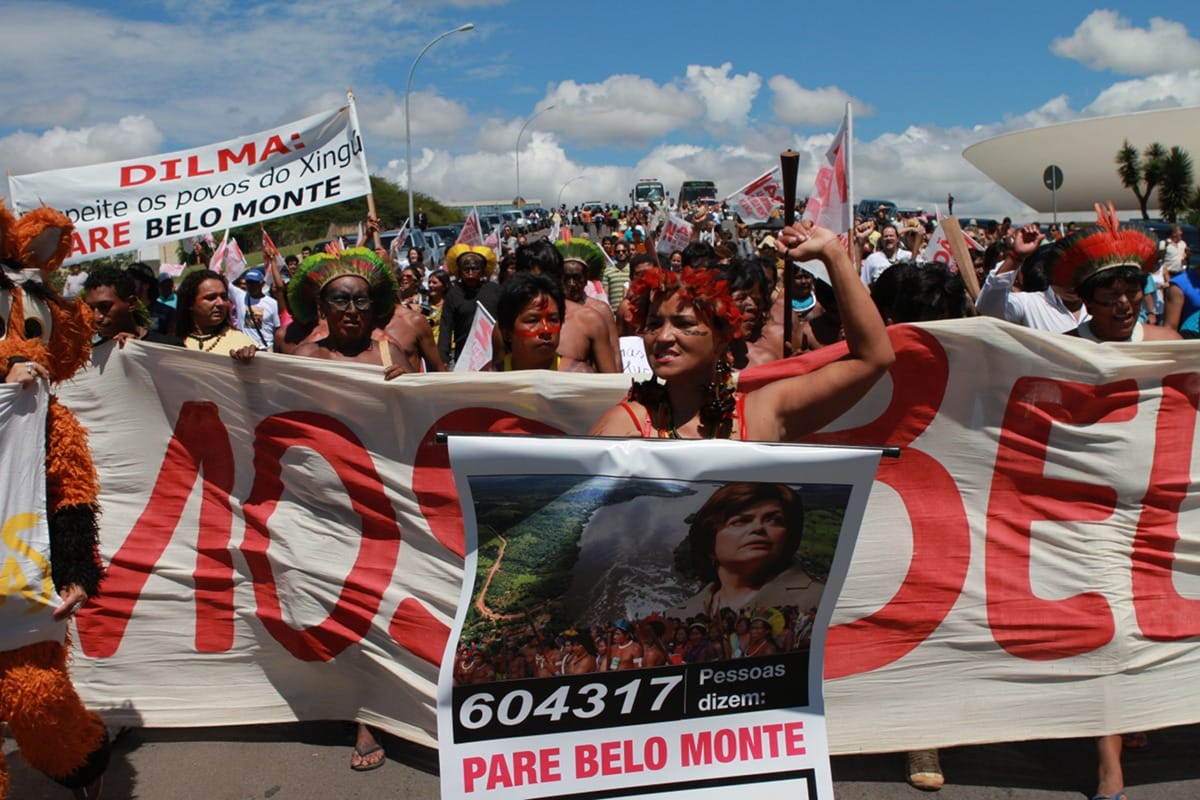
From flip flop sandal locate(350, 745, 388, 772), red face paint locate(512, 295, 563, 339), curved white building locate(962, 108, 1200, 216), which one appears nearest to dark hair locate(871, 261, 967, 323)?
red face paint locate(512, 295, 563, 339)

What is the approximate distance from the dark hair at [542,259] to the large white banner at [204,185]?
1.28m

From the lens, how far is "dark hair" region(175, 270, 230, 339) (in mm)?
5084

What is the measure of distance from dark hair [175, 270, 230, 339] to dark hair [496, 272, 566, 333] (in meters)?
1.54

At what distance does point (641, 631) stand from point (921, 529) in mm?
1851

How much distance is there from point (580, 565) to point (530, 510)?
0.17 m

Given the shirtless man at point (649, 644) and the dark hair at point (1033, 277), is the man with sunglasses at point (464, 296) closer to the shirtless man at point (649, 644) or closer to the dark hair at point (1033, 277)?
the dark hair at point (1033, 277)

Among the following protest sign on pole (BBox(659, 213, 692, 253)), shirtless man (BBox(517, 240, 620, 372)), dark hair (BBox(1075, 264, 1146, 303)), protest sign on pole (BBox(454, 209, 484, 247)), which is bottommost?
shirtless man (BBox(517, 240, 620, 372))

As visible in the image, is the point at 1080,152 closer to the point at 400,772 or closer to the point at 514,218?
the point at 514,218

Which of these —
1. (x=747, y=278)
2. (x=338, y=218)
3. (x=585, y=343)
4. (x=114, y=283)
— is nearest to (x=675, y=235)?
(x=747, y=278)

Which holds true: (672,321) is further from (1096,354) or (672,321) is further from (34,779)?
(34,779)

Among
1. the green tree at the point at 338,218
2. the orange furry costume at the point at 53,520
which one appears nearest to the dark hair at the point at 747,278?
the orange furry costume at the point at 53,520

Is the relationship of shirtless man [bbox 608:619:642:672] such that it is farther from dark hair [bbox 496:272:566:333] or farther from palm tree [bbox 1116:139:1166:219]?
palm tree [bbox 1116:139:1166:219]

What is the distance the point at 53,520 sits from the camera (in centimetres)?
315

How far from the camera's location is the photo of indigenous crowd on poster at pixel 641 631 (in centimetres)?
209
